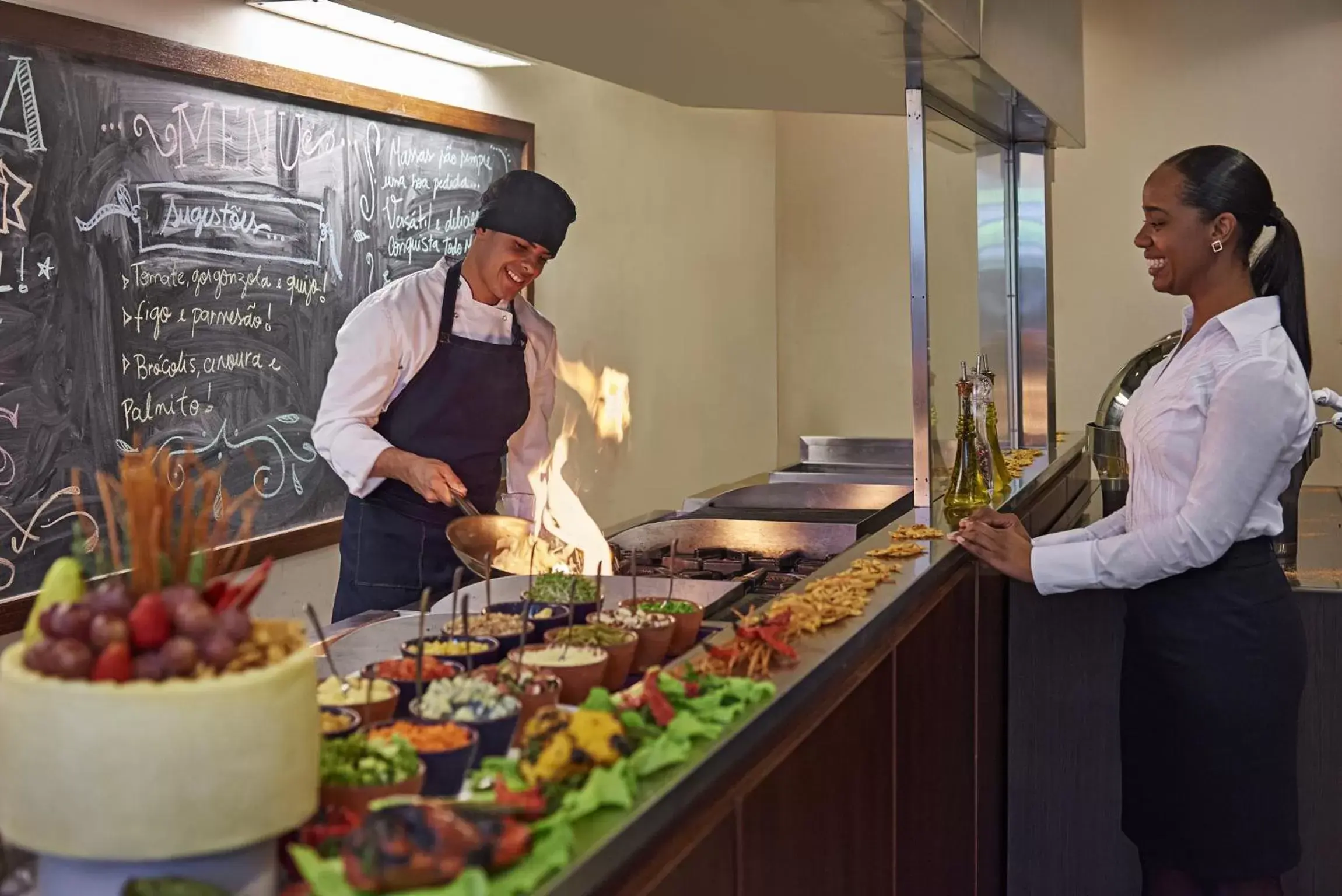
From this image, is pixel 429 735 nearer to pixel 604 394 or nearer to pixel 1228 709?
pixel 1228 709

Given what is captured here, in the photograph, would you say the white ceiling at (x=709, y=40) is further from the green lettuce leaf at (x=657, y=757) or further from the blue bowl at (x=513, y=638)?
the green lettuce leaf at (x=657, y=757)

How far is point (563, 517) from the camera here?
2.83m

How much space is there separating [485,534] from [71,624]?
1.48 meters

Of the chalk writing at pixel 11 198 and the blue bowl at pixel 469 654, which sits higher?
the chalk writing at pixel 11 198

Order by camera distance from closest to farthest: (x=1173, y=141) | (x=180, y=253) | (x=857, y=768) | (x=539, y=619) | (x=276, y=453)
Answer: (x=539, y=619) < (x=857, y=768) < (x=180, y=253) < (x=276, y=453) < (x=1173, y=141)

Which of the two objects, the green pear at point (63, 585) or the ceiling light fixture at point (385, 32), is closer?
the green pear at point (63, 585)

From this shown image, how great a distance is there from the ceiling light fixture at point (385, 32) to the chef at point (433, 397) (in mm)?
679

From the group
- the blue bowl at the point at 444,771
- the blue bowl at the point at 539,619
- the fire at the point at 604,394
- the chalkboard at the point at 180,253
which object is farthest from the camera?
the fire at the point at 604,394

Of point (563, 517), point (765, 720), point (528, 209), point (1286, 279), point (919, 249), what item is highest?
point (528, 209)

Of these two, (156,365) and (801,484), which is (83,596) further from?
(801,484)

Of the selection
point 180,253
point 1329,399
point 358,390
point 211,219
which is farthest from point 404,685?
point 1329,399

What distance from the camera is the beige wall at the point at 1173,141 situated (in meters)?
5.65

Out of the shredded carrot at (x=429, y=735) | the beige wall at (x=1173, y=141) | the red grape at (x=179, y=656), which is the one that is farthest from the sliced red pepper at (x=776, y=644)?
the beige wall at (x=1173, y=141)

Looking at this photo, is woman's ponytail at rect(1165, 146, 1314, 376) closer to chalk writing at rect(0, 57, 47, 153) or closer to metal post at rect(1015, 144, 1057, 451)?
metal post at rect(1015, 144, 1057, 451)
